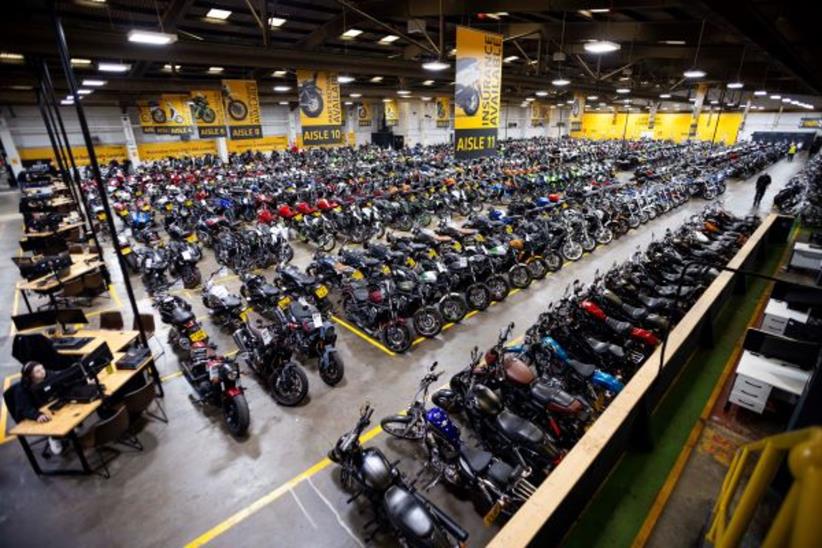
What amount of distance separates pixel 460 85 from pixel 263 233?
19.7 feet

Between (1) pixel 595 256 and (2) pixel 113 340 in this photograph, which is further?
(1) pixel 595 256

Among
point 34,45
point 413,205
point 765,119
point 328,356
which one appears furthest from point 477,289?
point 765,119

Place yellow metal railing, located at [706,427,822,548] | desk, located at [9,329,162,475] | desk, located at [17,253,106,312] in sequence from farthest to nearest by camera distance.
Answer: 1. desk, located at [17,253,106,312]
2. desk, located at [9,329,162,475]
3. yellow metal railing, located at [706,427,822,548]

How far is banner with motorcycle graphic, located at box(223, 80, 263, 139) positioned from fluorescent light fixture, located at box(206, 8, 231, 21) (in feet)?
5.79

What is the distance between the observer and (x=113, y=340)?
555cm

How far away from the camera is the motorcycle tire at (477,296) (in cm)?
766

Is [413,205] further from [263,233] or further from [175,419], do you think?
[175,419]

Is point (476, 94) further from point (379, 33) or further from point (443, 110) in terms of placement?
point (443, 110)

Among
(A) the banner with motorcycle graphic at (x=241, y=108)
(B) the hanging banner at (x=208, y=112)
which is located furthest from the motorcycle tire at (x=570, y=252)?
(B) the hanging banner at (x=208, y=112)

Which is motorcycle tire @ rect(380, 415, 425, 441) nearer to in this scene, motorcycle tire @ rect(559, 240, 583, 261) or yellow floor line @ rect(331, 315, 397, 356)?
yellow floor line @ rect(331, 315, 397, 356)

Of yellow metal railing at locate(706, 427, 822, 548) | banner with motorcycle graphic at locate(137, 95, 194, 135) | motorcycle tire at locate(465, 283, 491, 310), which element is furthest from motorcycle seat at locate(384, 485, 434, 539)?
banner with motorcycle graphic at locate(137, 95, 194, 135)

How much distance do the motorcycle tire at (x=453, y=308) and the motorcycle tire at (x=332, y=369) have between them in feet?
7.24

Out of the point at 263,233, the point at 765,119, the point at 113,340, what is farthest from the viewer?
the point at 765,119

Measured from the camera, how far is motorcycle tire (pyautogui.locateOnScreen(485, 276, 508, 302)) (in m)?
7.98
